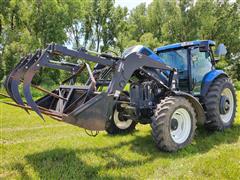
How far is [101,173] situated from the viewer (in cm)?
376

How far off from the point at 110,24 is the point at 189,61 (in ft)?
100

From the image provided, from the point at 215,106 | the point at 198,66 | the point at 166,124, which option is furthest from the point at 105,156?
the point at 198,66

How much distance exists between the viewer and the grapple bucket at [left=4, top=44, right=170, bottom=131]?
368cm

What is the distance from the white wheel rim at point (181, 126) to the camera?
15.9ft

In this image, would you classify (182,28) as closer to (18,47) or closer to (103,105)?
(18,47)

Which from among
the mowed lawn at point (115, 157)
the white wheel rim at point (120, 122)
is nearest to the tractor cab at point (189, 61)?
the mowed lawn at point (115, 157)

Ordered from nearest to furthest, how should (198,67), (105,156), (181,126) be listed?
(105,156) < (181,126) < (198,67)

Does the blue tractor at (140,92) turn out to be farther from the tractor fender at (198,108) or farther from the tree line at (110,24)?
the tree line at (110,24)

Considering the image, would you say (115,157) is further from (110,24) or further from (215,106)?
(110,24)

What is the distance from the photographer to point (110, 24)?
1379 inches

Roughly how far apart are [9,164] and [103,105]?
181cm

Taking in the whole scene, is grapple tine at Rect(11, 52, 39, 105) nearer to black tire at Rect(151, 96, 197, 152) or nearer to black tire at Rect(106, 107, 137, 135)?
black tire at Rect(151, 96, 197, 152)

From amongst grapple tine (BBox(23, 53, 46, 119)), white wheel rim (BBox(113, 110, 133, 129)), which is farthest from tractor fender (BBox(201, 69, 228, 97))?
grapple tine (BBox(23, 53, 46, 119))

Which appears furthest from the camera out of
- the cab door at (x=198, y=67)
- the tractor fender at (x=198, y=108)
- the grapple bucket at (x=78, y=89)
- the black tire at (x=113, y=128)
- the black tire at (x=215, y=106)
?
the black tire at (x=113, y=128)
